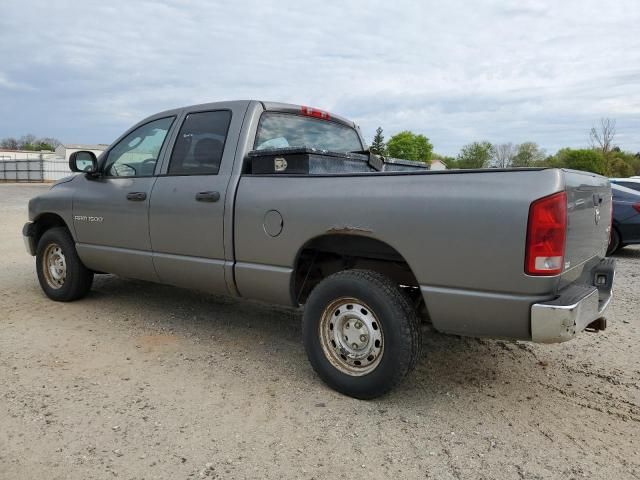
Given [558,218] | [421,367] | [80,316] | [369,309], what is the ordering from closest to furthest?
[558,218] < [369,309] < [421,367] < [80,316]

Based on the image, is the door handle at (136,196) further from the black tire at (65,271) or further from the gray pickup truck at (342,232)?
the black tire at (65,271)

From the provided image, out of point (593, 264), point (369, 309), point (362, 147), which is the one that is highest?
point (362, 147)

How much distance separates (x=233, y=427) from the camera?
3.11 m

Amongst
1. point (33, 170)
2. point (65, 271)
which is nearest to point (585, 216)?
point (65, 271)

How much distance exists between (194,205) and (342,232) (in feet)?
4.75

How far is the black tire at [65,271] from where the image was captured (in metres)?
5.56

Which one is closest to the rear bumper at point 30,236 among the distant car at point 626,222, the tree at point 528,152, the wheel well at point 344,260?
the wheel well at point 344,260

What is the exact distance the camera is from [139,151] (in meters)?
5.07

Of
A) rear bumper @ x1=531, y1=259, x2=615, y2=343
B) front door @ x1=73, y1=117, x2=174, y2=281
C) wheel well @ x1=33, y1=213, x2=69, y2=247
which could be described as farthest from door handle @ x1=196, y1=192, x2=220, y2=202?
rear bumper @ x1=531, y1=259, x2=615, y2=343

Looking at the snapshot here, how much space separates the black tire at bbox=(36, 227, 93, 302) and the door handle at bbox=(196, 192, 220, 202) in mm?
2103

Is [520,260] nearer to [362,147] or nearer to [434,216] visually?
[434,216]

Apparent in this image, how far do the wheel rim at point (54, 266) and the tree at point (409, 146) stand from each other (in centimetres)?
7575

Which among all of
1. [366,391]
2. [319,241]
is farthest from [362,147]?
[366,391]

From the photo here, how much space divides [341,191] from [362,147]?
219 cm
